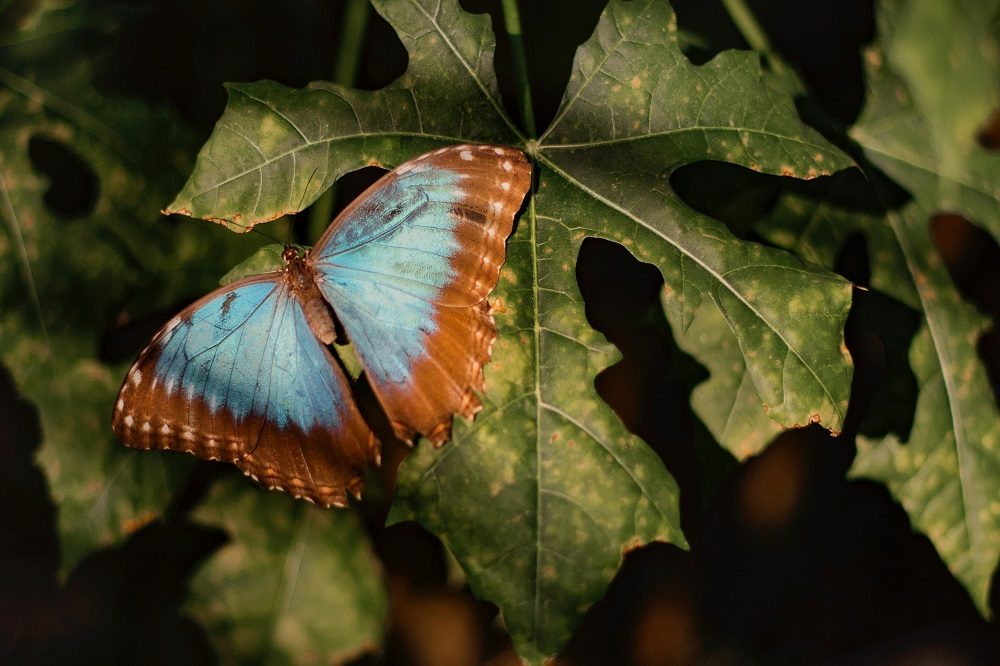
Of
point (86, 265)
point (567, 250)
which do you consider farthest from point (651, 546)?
point (86, 265)

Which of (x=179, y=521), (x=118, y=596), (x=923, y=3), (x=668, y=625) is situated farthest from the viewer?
(x=668, y=625)

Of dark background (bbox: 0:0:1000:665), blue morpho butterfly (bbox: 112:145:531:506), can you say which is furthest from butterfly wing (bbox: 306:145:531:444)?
dark background (bbox: 0:0:1000:665)

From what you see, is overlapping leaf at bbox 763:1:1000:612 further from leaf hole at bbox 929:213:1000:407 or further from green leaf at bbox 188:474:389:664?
green leaf at bbox 188:474:389:664

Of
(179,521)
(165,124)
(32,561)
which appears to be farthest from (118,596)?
(165,124)

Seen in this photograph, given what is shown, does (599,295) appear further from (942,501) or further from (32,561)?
(32,561)

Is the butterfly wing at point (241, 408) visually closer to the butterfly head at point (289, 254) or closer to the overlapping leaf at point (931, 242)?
the butterfly head at point (289, 254)

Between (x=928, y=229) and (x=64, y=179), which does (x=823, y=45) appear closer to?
(x=928, y=229)
